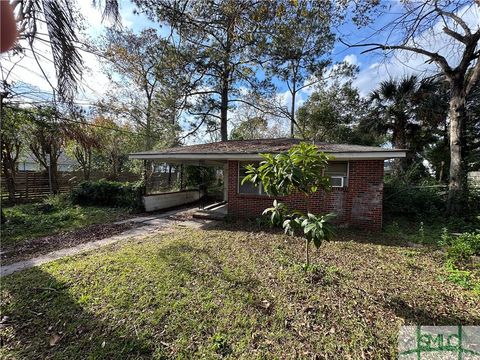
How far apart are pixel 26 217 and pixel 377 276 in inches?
420

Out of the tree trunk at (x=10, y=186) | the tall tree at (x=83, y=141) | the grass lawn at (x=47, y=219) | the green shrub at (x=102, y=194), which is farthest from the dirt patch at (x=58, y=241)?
the tree trunk at (x=10, y=186)

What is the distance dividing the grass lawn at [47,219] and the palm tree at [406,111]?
1374 centimetres

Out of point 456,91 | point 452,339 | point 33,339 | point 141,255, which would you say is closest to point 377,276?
point 452,339

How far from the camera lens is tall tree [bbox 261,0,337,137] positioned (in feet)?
14.0

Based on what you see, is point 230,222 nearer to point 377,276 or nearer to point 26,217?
point 377,276

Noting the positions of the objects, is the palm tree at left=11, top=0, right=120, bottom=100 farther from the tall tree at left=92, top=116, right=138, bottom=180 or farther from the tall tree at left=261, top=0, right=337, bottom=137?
the tall tree at left=92, top=116, right=138, bottom=180

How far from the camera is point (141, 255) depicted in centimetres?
470

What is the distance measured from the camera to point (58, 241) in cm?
598

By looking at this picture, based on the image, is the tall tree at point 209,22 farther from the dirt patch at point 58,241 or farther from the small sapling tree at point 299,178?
the dirt patch at point 58,241

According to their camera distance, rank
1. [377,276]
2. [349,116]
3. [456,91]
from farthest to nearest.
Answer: [349,116] < [456,91] < [377,276]

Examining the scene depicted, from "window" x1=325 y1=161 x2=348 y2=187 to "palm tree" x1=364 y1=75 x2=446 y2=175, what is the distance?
630 cm

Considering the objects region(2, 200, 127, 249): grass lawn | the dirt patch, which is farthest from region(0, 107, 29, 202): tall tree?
the dirt patch

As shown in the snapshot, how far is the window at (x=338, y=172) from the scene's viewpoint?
7004 mm
